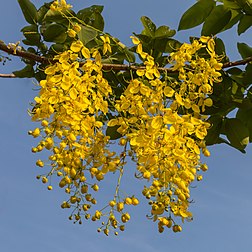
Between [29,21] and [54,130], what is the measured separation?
339 mm

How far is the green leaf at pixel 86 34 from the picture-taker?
142 cm

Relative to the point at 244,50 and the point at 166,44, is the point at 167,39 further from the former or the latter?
the point at 244,50

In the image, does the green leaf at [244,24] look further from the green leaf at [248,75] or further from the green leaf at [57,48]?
the green leaf at [57,48]

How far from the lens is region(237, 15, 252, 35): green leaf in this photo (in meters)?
1.57

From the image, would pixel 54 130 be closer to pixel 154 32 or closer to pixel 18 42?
pixel 18 42

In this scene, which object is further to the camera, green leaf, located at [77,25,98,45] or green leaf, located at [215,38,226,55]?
green leaf, located at [215,38,226,55]

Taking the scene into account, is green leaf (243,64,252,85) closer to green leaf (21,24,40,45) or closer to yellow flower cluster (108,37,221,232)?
yellow flower cluster (108,37,221,232)

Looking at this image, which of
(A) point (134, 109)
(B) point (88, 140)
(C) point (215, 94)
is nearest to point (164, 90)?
(A) point (134, 109)

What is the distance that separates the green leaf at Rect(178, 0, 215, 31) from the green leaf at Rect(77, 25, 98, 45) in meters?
0.22

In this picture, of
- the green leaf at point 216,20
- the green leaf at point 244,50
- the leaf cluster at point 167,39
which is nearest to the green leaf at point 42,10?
the leaf cluster at point 167,39

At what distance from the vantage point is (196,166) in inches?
53.1

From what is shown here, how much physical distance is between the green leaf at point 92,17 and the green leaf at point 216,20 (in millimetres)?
245

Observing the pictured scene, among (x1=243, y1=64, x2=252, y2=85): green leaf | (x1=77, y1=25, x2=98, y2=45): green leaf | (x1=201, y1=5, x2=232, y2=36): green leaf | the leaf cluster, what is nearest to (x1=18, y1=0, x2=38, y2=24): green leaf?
the leaf cluster

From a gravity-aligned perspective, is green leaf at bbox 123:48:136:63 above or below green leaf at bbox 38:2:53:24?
below
